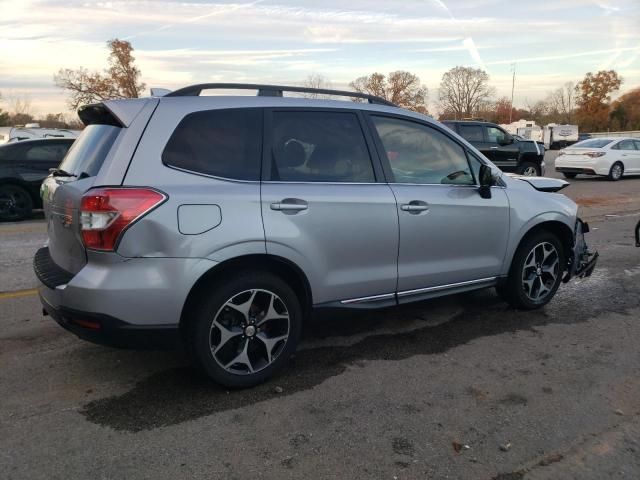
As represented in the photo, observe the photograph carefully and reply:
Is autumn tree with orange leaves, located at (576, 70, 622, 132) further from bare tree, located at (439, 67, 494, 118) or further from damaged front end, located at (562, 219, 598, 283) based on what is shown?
damaged front end, located at (562, 219, 598, 283)

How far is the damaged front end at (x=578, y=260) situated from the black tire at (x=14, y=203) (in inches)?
403

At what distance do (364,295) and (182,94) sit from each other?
6.00ft

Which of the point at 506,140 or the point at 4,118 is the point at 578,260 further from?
the point at 4,118

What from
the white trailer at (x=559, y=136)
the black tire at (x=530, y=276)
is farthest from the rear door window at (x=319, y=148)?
the white trailer at (x=559, y=136)

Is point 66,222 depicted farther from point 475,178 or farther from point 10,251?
point 10,251

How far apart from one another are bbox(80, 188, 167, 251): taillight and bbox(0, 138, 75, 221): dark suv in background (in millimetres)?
9033

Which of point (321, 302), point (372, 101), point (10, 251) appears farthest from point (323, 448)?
point (10, 251)

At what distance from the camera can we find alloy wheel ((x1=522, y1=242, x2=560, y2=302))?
16.2 feet

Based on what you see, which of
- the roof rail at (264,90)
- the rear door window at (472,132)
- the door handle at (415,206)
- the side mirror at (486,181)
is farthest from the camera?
the rear door window at (472,132)

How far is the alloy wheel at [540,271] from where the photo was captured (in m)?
4.93

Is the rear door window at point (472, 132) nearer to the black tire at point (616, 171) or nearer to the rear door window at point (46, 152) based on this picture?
the black tire at point (616, 171)

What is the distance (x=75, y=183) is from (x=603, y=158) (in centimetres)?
2001

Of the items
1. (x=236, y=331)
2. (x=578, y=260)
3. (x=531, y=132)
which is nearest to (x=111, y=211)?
(x=236, y=331)

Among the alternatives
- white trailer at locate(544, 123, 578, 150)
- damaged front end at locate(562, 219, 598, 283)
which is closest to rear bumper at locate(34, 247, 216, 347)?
damaged front end at locate(562, 219, 598, 283)
